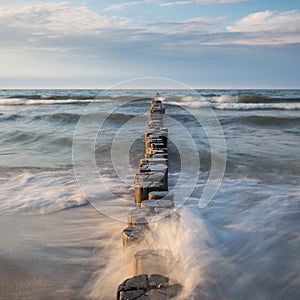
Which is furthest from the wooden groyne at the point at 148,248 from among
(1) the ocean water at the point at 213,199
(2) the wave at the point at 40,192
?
(2) the wave at the point at 40,192

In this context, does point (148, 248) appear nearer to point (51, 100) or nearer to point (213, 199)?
point (213, 199)

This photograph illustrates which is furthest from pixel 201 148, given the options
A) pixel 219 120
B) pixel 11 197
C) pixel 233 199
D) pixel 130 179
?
pixel 219 120

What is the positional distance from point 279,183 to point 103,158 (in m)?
3.77

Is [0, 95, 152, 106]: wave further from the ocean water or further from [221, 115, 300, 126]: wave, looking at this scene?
the ocean water

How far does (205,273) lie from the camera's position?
8.48 feet

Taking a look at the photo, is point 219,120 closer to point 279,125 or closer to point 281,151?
point 279,125

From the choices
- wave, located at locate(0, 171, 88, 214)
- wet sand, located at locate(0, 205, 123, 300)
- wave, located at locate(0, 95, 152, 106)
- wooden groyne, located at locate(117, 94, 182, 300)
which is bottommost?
wave, located at locate(0, 171, 88, 214)

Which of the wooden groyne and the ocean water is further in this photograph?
the ocean water

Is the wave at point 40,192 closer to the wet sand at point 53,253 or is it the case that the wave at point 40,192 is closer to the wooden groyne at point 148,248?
the wet sand at point 53,253

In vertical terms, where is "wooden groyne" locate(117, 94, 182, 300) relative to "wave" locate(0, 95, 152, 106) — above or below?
above

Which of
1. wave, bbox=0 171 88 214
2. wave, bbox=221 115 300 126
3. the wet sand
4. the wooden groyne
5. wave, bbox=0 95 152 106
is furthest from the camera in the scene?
wave, bbox=0 95 152 106

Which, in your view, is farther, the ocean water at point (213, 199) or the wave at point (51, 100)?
the wave at point (51, 100)

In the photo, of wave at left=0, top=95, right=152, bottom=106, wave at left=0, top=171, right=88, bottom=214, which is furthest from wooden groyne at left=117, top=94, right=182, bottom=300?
wave at left=0, top=95, right=152, bottom=106

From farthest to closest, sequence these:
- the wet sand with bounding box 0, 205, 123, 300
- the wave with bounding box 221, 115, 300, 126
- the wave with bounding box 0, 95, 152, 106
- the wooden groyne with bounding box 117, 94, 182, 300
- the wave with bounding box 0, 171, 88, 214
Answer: the wave with bounding box 0, 95, 152, 106 < the wave with bounding box 221, 115, 300, 126 < the wave with bounding box 0, 171, 88, 214 < the wet sand with bounding box 0, 205, 123, 300 < the wooden groyne with bounding box 117, 94, 182, 300
